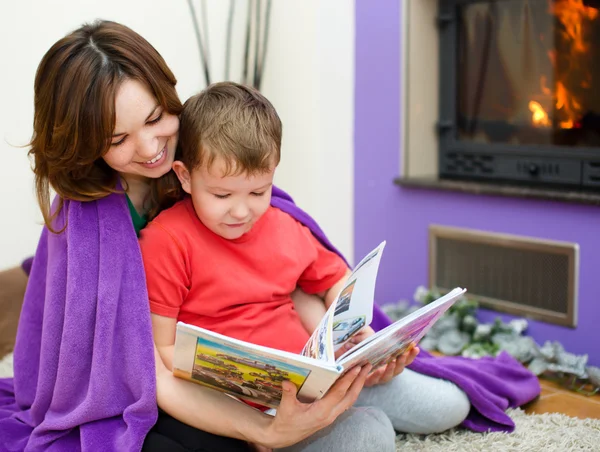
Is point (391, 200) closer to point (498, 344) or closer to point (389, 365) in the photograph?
→ point (498, 344)

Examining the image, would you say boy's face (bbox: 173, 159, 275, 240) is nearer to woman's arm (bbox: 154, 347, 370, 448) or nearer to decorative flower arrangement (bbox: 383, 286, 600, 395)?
woman's arm (bbox: 154, 347, 370, 448)

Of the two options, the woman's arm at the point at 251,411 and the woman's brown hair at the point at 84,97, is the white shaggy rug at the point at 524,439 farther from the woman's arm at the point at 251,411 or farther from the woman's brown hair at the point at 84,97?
the woman's brown hair at the point at 84,97

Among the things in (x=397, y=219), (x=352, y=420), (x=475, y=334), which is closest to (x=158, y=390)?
(x=352, y=420)

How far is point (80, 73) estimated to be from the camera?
1.12m

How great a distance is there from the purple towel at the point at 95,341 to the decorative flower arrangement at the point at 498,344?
1187 millimetres

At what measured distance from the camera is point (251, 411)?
1162 mm

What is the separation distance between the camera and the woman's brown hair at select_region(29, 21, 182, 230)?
1.12 metres

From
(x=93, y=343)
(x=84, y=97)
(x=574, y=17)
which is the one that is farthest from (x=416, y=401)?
(x=574, y=17)

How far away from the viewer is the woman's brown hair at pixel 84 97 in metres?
1.12

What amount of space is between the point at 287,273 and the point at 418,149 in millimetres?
1257

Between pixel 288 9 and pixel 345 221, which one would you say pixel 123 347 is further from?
pixel 288 9

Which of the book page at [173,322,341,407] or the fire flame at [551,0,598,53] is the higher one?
the fire flame at [551,0,598,53]

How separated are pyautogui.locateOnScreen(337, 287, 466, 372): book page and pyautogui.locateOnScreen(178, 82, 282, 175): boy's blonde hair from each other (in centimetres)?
33

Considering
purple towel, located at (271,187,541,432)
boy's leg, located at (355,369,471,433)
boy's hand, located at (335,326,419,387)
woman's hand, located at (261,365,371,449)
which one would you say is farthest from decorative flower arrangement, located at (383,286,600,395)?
woman's hand, located at (261,365,371,449)
